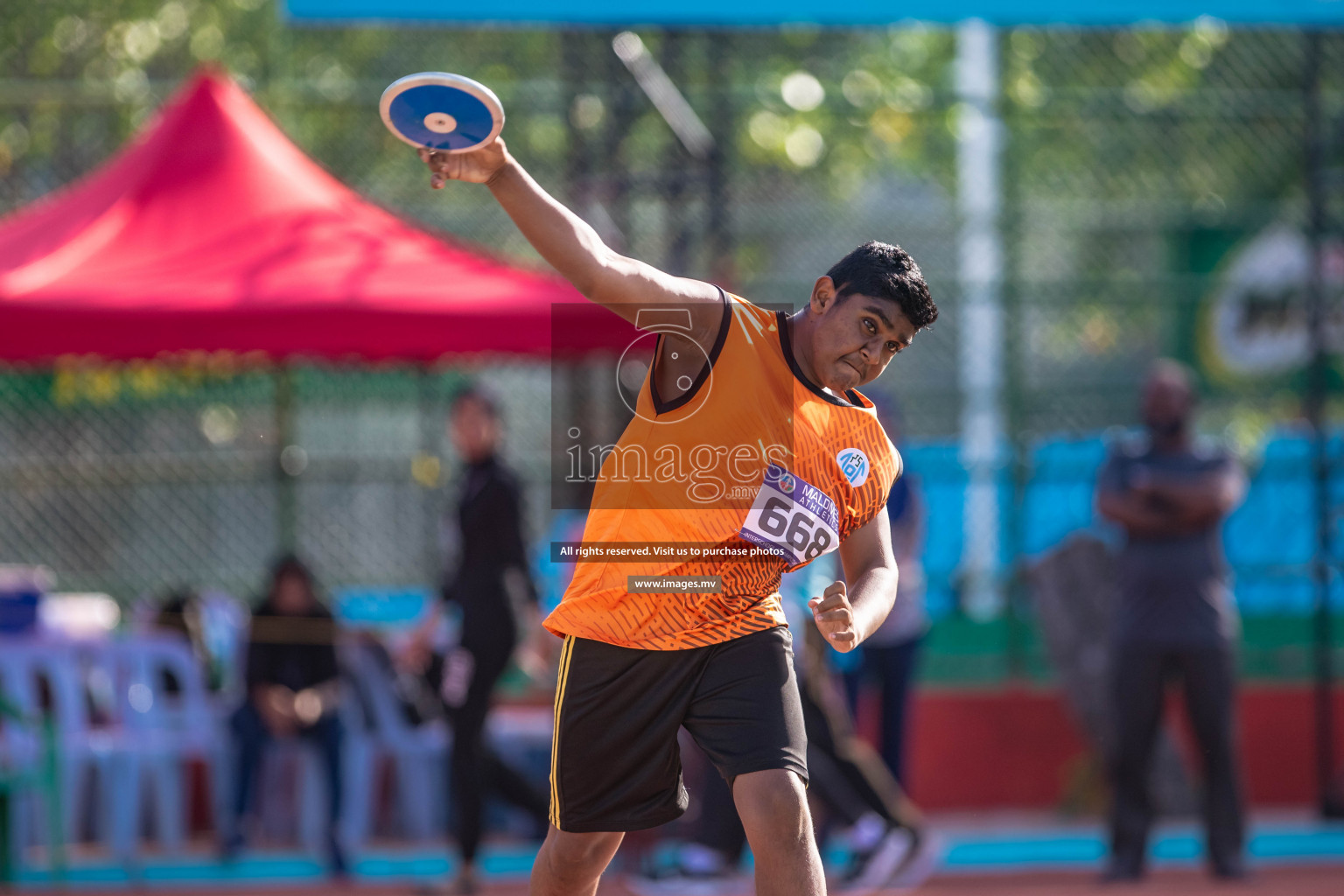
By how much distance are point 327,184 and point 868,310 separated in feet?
15.5

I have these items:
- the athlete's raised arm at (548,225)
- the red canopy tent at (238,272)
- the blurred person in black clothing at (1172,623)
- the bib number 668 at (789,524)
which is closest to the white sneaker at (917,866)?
the blurred person in black clothing at (1172,623)

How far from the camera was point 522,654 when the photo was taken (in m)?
8.08

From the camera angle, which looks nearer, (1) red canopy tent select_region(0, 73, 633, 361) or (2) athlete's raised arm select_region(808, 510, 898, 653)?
(2) athlete's raised arm select_region(808, 510, 898, 653)

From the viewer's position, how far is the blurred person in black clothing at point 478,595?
631 centimetres

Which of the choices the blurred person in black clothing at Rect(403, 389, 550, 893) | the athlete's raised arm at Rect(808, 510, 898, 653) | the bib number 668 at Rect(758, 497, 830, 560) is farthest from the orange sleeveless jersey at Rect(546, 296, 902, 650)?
the blurred person in black clothing at Rect(403, 389, 550, 893)

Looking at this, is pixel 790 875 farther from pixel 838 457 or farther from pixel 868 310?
pixel 868 310

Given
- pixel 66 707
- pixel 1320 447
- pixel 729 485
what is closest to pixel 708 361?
pixel 729 485

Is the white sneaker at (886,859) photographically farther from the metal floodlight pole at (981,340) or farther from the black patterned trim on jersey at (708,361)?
the black patterned trim on jersey at (708,361)

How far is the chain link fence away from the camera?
869cm

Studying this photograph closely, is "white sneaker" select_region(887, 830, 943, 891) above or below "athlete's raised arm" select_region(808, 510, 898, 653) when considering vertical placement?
below

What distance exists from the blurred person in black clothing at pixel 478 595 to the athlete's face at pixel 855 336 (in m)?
3.14

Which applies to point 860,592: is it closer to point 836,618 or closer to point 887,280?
point 836,618

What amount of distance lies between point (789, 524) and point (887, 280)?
0.58 metres

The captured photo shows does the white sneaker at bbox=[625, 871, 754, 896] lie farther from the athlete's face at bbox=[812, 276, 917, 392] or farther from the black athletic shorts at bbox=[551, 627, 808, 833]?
the athlete's face at bbox=[812, 276, 917, 392]
